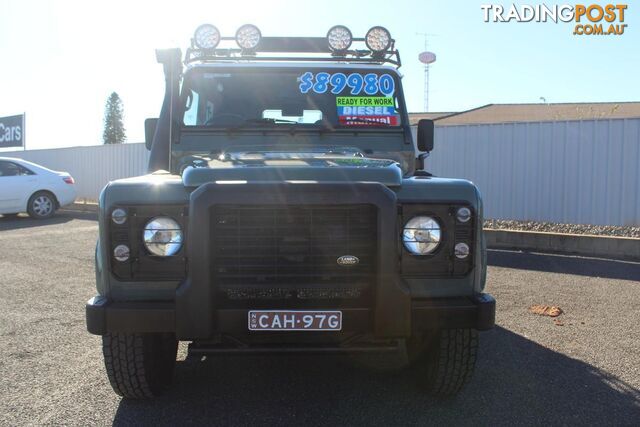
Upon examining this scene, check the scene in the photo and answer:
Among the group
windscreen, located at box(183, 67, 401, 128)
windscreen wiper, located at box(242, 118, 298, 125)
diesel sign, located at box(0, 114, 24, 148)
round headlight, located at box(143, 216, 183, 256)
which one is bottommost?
round headlight, located at box(143, 216, 183, 256)

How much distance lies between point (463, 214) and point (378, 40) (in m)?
2.26

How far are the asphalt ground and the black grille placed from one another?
74 cm

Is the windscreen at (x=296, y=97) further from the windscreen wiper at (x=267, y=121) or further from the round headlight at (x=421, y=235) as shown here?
the round headlight at (x=421, y=235)

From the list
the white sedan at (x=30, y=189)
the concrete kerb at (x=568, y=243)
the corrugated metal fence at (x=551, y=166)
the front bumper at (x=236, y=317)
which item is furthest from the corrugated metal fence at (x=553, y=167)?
the white sedan at (x=30, y=189)

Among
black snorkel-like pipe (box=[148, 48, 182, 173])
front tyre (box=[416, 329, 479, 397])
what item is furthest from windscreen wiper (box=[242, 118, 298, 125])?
front tyre (box=[416, 329, 479, 397])

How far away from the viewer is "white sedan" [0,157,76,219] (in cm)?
1240

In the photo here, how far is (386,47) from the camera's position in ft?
14.7

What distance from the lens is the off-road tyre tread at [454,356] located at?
2.95m

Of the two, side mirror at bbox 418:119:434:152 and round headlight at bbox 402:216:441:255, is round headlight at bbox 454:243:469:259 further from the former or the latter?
side mirror at bbox 418:119:434:152

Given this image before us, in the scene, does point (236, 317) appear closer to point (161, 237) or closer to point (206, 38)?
point (161, 237)

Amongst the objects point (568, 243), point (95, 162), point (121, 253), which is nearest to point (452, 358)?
point (121, 253)

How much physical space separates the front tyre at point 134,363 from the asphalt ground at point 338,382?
110mm

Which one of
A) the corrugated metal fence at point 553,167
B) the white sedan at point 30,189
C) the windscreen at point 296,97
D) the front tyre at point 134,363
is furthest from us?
the white sedan at point 30,189

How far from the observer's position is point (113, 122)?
214ft
